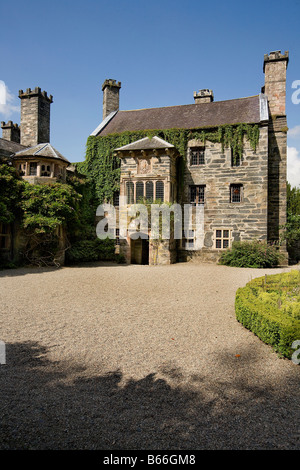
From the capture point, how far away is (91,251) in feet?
62.1

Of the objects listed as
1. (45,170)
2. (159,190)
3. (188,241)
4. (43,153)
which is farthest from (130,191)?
(43,153)

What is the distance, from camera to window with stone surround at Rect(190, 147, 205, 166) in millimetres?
20016

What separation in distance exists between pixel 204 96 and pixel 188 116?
3164 millimetres

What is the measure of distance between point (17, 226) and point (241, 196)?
12.9 metres

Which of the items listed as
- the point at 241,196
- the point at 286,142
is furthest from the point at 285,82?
the point at 241,196

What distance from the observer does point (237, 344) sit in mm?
6055

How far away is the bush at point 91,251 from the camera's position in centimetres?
1819

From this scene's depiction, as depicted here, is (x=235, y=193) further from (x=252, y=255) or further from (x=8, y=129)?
(x=8, y=129)

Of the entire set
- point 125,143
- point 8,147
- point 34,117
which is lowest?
point 8,147

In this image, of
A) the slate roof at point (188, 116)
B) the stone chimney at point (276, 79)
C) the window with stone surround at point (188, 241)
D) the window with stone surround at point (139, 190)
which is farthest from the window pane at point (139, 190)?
the stone chimney at point (276, 79)

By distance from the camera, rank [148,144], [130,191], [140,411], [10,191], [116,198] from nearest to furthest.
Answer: [140,411] < [10,191] < [148,144] < [130,191] < [116,198]

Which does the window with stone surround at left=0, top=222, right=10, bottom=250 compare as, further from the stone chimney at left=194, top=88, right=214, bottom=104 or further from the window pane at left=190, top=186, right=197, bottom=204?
the stone chimney at left=194, top=88, right=214, bottom=104

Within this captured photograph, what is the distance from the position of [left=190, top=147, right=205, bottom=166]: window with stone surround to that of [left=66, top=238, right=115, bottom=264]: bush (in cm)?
728
